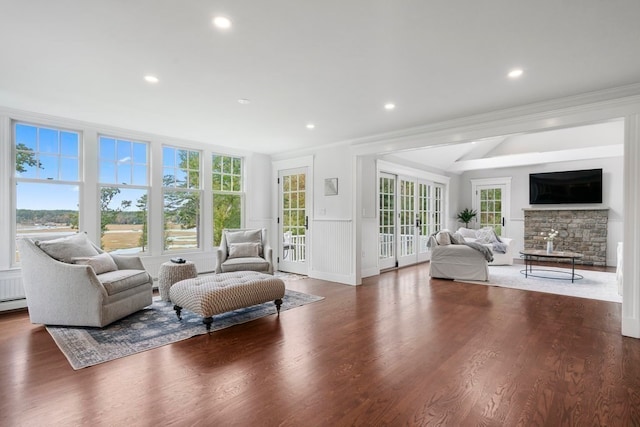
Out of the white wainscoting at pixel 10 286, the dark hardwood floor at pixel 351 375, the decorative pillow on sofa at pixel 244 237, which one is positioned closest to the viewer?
the dark hardwood floor at pixel 351 375

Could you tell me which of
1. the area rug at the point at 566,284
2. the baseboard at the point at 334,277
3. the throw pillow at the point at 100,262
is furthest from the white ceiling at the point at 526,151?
the throw pillow at the point at 100,262

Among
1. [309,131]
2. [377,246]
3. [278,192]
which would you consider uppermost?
[309,131]

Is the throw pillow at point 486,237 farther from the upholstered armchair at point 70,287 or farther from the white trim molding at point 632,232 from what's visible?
the upholstered armchair at point 70,287

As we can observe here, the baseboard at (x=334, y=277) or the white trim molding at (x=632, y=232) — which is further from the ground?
the white trim molding at (x=632, y=232)

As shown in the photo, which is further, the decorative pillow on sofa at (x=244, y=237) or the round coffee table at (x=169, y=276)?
the decorative pillow on sofa at (x=244, y=237)

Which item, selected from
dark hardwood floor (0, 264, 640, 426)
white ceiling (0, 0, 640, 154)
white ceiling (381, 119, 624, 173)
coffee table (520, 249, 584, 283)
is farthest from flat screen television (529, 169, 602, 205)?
white ceiling (0, 0, 640, 154)

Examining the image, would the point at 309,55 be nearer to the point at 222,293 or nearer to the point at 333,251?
the point at 222,293

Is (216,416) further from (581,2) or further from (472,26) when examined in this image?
(581,2)

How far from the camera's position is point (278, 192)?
255 inches

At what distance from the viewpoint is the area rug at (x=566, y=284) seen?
15.0ft

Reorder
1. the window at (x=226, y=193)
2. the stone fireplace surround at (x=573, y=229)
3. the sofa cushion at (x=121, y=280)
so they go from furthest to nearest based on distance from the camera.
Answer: the stone fireplace surround at (x=573, y=229), the window at (x=226, y=193), the sofa cushion at (x=121, y=280)

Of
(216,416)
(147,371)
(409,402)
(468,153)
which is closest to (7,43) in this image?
(147,371)

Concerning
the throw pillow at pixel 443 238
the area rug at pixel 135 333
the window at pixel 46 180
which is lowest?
the area rug at pixel 135 333

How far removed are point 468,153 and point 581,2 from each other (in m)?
6.75
